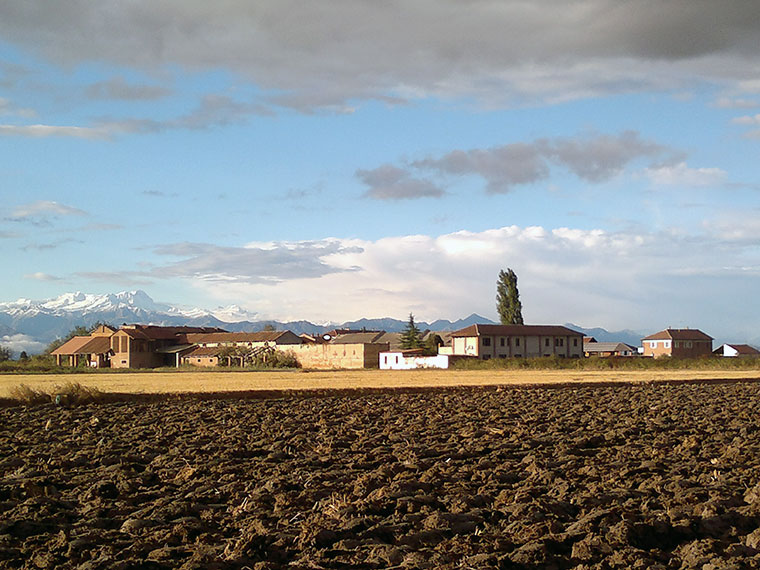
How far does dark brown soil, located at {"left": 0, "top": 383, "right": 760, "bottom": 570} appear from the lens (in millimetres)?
7090

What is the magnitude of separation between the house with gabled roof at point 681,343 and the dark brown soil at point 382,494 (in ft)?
293

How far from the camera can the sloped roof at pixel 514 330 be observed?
84375 mm

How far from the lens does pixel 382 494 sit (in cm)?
921

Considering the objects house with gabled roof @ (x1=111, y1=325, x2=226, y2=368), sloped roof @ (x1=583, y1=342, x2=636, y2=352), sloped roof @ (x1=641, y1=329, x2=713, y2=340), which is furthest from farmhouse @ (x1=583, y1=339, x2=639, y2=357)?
house with gabled roof @ (x1=111, y1=325, x2=226, y2=368)

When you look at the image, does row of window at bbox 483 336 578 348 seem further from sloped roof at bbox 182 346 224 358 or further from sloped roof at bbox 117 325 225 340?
sloped roof at bbox 117 325 225 340

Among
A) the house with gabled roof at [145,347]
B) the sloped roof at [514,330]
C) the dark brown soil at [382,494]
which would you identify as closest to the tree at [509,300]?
the sloped roof at [514,330]

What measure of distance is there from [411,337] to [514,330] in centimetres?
1260

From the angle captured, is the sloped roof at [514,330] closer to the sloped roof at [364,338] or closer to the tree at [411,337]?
the tree at [411,337]

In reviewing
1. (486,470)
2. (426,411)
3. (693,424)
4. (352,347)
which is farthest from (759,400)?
(352,347)

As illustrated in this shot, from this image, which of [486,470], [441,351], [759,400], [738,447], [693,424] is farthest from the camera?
[441,351]

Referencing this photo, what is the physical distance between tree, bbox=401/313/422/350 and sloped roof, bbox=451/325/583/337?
4.92 m

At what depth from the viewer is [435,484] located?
10.1 metres

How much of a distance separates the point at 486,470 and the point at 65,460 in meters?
6.09

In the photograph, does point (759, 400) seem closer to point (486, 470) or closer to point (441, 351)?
point (486, 470)
